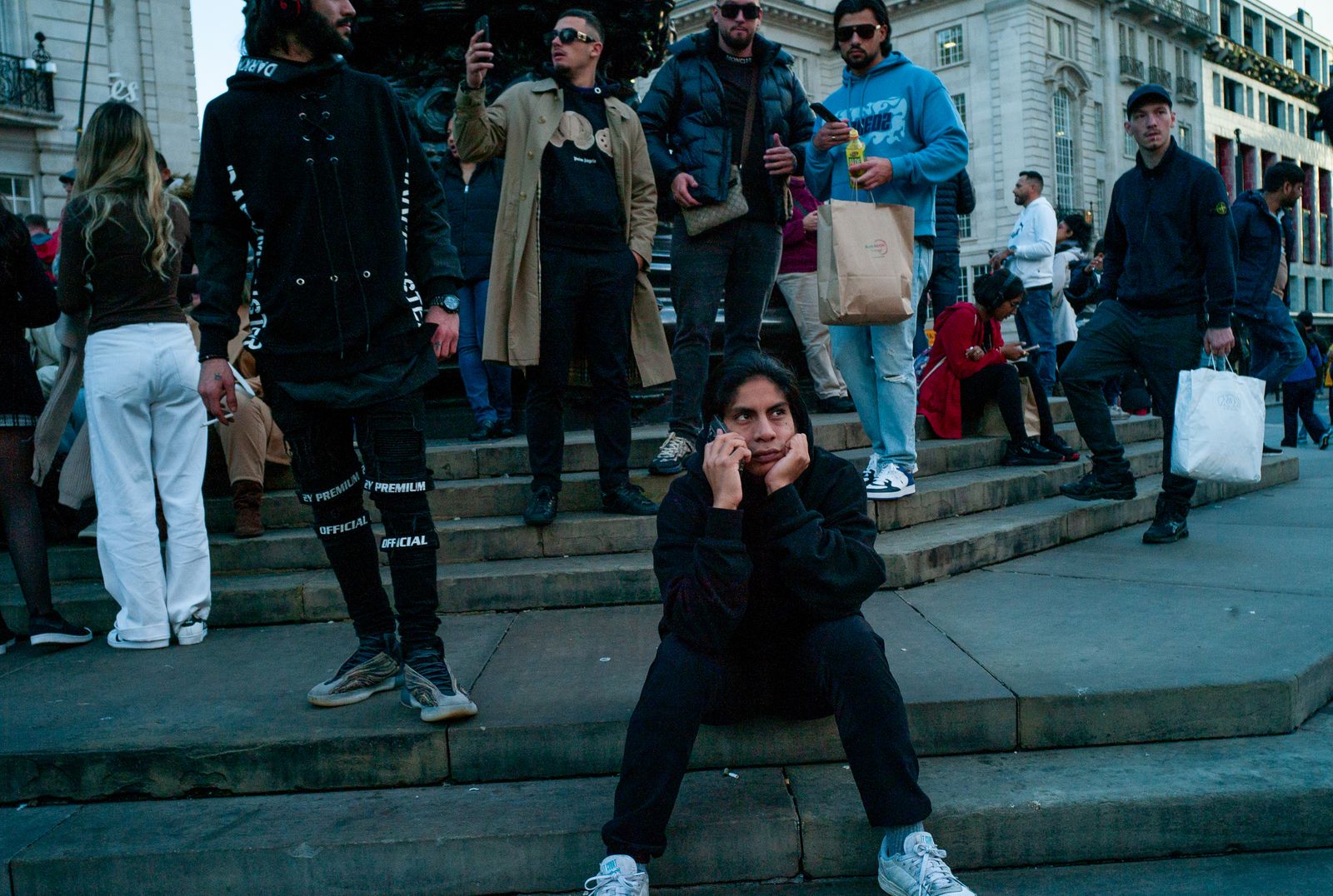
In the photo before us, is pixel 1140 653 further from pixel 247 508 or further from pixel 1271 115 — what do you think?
pixel 1271 115

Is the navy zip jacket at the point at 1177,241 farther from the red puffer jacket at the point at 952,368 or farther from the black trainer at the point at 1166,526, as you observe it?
the red puffer jacket at the point at 952,368

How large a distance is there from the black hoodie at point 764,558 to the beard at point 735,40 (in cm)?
261

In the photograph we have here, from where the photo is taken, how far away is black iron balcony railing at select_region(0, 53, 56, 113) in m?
19.6

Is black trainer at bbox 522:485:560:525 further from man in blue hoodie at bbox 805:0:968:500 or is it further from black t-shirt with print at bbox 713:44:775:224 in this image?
black t-shirt with print at bbox 713:44:775:224

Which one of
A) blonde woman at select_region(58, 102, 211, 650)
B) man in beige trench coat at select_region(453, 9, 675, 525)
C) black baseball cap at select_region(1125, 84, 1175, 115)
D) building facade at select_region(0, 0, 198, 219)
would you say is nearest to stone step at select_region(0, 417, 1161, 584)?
man in beige trench coat at select_region(453, 9, 675, 525)

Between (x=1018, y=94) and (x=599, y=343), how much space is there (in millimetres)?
35201

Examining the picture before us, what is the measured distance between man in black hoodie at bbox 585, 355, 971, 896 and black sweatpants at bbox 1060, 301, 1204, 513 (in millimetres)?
2939

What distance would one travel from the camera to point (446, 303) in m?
3.28

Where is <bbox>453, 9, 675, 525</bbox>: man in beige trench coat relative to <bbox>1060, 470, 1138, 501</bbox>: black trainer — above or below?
above

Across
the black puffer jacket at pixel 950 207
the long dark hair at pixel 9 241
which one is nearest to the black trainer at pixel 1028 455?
the black puffer jacket at pixel 950 207

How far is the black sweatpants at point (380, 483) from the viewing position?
311 centimetres

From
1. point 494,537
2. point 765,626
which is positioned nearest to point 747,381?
point 765,626

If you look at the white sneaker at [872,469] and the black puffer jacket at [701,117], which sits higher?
the black puffer jacket at [701,117]

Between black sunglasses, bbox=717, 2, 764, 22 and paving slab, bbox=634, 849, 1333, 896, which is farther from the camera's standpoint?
black sunglasses, bbox=717, 2, 764, 22
